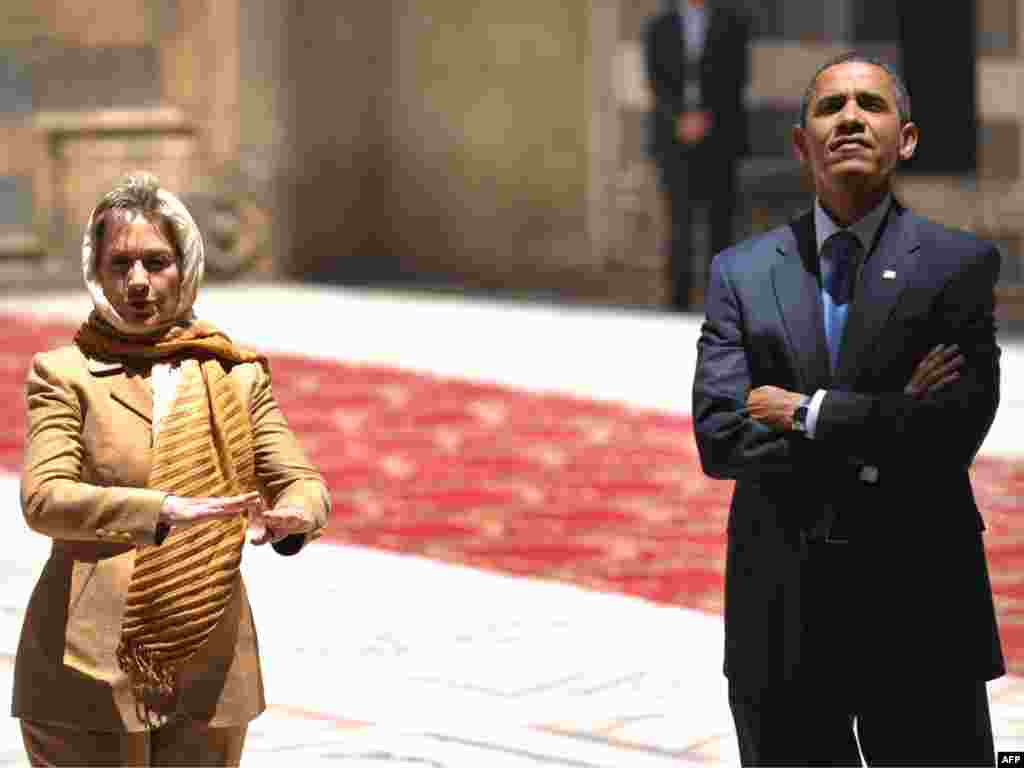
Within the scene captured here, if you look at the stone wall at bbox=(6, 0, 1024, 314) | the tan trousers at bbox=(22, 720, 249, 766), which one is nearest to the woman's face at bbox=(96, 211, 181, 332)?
the tan trousers at bbox=(22, 720, 249, 766)

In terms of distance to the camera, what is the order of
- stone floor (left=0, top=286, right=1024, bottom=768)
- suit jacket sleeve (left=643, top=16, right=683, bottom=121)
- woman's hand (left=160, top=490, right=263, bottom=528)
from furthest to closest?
suit jacket sleeve (left=643, top=16, right=683, bottom=121)
stone floor (left=0, top=286, right=1024, bottom=768)
woman's hand (left=160, top=490, right=263, bottom=528)

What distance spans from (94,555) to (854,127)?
44.7 inches

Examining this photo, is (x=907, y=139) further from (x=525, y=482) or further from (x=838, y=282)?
(x=525, y=482)

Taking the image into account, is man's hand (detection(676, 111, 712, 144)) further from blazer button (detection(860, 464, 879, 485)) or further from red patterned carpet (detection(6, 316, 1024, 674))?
blazer button (detection(860, 464, 879, 485))

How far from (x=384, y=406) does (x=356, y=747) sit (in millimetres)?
5768

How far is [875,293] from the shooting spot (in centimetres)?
321

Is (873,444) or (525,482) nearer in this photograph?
(873,444)

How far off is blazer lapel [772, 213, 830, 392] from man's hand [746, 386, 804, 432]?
0.13ft

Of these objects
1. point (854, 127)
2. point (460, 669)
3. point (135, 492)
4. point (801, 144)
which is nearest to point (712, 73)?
point (460, 669)

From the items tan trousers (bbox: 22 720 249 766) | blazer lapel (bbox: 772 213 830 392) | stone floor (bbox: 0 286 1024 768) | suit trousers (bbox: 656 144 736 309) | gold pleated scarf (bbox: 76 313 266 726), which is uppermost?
blazer lapel (bbox: 772 213 830 392)

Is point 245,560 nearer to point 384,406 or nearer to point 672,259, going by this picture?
point 384,406

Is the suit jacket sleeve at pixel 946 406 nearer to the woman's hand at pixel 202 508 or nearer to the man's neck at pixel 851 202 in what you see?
the man's neck at pixel 851 202

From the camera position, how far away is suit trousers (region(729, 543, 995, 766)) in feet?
10.6

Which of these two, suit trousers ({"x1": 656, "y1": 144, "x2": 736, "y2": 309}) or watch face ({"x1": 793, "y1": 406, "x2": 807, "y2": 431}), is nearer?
watch face ({"x1": 793, "y1": 406, "x2": 807, "y2": 431})
